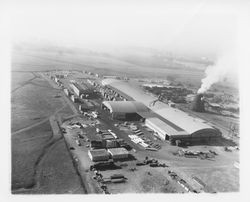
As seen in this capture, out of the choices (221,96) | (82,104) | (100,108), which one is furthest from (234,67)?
(221,96)

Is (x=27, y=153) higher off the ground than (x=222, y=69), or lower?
lower

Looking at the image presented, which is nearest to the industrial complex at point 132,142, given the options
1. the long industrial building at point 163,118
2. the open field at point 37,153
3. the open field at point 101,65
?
the long industrial building at point 163,118

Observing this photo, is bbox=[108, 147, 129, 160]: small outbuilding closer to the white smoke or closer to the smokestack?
the white smoke

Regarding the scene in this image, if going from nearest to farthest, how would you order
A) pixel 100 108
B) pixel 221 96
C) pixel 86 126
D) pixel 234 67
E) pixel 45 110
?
1. pixel 234 67
2. pixel 86 126
3. pixel 45 110
4. pixel 100 108
5. pixel 221 96

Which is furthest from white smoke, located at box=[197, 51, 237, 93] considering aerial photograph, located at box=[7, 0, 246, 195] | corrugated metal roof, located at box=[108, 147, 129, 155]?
corrugated metal roof, located at box=[108, 147, 129, 155]

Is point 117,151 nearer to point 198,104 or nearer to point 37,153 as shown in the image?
point 37,153

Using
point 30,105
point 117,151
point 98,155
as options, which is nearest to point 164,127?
point 117,151

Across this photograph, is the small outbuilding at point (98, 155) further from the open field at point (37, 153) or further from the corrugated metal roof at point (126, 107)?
the corrugated metal roof at point (126, 107)

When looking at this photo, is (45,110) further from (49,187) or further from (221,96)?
(221,96)

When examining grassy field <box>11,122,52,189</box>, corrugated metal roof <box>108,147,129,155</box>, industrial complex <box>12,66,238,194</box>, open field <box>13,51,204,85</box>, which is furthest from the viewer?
open field <box>13,51,204,85</box>
